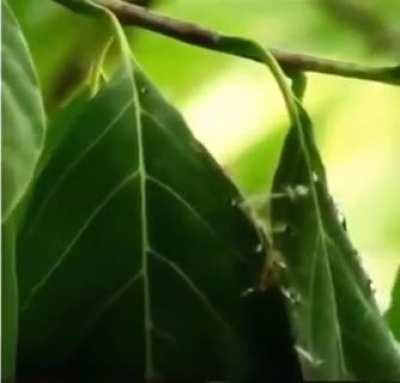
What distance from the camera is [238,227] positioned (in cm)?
49

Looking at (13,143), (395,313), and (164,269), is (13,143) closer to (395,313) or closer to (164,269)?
(164,269)

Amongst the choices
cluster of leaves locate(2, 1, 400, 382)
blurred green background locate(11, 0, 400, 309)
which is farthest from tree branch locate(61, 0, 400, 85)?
blurred green background locate(11, 0, 400, 309)

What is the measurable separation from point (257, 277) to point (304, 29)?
445 mm

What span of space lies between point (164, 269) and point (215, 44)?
101 mm

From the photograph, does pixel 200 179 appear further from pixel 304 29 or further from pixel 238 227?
pixel 304 29

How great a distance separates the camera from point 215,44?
1.67 ft

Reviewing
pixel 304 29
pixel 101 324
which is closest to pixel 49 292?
pixel 101 324

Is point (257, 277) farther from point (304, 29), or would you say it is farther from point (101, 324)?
point (304, 29)

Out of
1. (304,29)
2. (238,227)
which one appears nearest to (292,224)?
(238,227)

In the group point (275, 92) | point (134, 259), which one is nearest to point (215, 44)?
point (134, 259)

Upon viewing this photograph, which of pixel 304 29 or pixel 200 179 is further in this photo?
pixel 304 29

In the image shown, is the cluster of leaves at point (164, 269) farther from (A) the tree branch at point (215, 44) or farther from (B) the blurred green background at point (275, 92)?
(B) the blurred green background at point (275, 92)

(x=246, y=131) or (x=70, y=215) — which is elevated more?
(x=70, y=215)

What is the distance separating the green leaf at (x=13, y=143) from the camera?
432 millimetres
